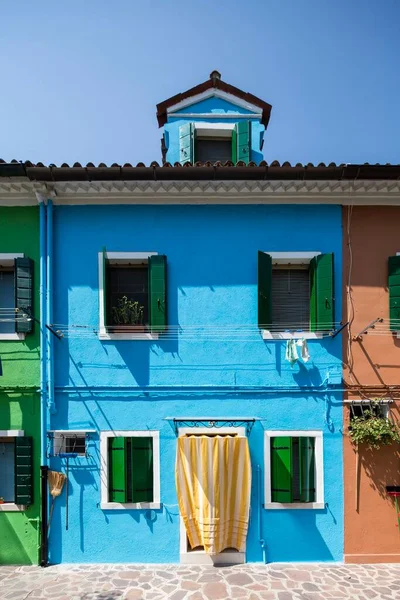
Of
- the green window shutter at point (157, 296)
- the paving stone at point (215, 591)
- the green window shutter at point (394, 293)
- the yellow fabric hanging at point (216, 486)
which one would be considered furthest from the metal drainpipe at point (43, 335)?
the green window shutter at point (394, 293)

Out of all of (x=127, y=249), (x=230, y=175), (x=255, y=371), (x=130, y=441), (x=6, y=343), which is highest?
(x=230, y=175)

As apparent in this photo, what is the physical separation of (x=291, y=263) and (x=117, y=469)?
17.0 feet

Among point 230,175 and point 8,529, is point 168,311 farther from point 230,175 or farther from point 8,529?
point 8,529

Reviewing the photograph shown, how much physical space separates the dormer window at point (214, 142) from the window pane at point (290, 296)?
2969 millimetres

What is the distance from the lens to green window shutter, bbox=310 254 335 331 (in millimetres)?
6633

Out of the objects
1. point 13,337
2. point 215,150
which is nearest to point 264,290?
point 215,150

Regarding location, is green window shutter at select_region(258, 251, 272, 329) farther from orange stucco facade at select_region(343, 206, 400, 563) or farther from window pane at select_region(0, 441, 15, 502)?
window pane at select_region(0, 441, 15, 502)

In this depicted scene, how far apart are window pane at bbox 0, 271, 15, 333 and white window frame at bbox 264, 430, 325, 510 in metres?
5.41

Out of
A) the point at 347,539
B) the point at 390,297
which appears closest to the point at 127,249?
the point at 390,297

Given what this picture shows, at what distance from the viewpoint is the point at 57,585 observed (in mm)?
5809

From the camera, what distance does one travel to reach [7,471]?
666 cm

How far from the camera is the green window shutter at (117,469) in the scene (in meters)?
6.43

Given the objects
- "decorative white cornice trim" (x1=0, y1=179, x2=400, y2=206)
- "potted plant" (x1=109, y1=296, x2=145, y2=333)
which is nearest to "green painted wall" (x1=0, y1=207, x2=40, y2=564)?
"decorative white cornice trim" (x1=0, y1=179, x2=400, y2=206)

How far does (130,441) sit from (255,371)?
270 cm
